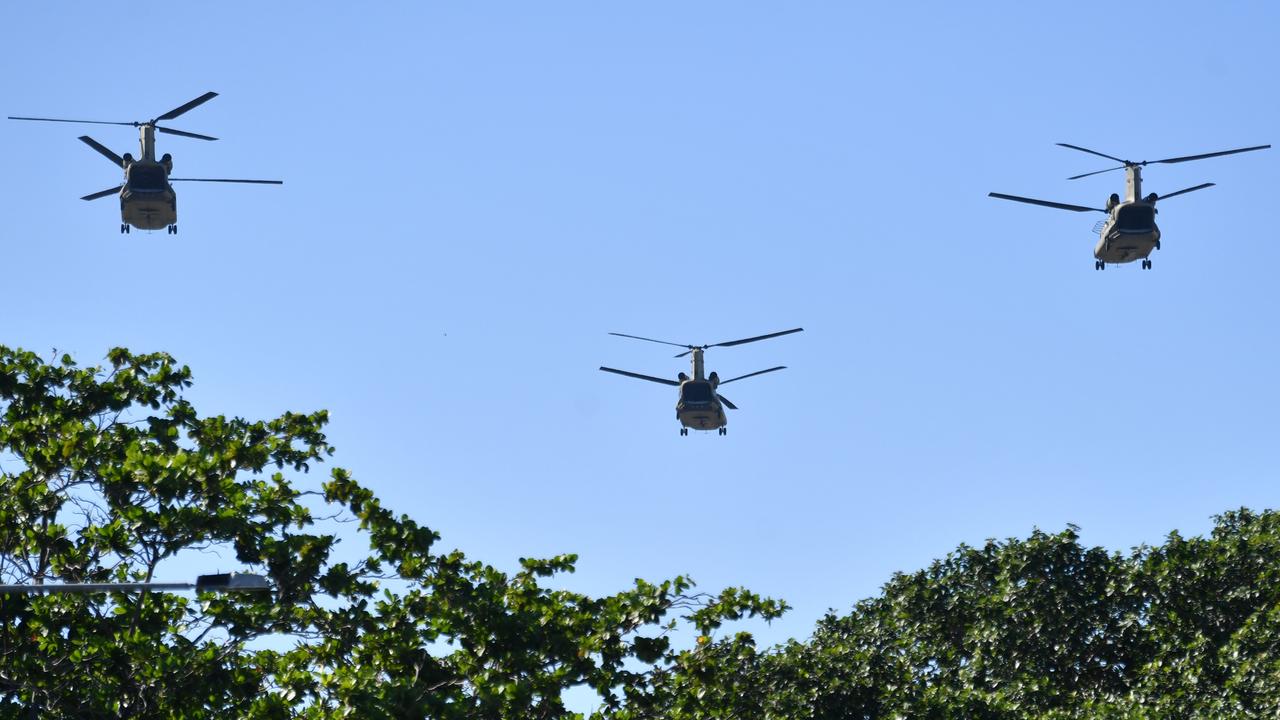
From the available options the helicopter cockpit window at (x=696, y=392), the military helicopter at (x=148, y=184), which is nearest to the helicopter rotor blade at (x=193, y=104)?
the military helicopter at (x=148, y=184)

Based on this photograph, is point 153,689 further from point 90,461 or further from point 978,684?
point 978,684

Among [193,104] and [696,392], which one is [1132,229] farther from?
[193,104]

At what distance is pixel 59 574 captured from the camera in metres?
25.7

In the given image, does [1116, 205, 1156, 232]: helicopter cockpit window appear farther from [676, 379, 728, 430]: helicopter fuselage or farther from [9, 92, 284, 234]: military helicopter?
[9, 92, 284, 234]: military helicopter

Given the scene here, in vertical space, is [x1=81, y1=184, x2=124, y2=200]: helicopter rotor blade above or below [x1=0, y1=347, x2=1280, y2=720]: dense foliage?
above

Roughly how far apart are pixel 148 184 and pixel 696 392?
16.5 m

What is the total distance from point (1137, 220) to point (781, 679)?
16128 mm

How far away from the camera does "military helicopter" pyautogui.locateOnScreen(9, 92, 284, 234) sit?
5053 cm

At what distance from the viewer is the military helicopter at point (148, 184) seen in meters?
50.5

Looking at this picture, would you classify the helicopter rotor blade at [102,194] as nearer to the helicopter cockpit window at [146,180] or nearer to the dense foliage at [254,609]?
the helicopter cockpit window at [146,180]

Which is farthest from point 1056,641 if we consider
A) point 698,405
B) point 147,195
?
point 147,195

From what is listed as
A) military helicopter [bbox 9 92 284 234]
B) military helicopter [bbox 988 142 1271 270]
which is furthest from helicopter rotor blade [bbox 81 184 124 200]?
military helicopter [bbox 988 142 1271 270]

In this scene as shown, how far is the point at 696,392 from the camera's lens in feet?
186

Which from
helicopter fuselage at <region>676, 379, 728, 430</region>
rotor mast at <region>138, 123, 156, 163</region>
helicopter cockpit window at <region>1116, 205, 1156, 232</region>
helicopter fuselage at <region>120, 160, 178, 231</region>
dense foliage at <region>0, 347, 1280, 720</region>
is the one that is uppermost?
rotor mast at <region>138, 123, 156, 163</region>
